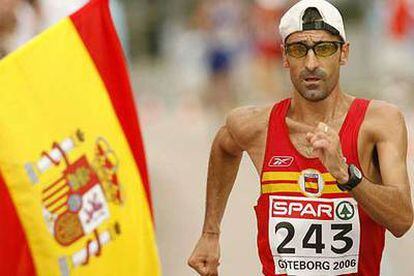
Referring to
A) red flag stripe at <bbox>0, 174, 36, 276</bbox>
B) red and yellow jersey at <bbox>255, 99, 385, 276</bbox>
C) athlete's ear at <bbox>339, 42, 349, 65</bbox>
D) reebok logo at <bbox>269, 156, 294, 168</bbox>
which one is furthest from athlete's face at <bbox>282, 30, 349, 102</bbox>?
red flag stripe at <bbox>0, 174, 36, 276</bbox>

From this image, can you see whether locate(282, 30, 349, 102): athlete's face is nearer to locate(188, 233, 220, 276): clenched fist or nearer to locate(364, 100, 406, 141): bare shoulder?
locate(364, 100, 406, 141): bare shoulder

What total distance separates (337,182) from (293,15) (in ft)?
2.95

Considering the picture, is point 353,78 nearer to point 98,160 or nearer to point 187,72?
point 187,72

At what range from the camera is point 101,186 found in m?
7.68

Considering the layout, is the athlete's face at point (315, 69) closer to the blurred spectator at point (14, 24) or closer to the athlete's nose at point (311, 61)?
the athlete's nose at point (311, 61)

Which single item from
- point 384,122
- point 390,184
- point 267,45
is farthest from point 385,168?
point 267,45

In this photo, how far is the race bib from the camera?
23.3ft

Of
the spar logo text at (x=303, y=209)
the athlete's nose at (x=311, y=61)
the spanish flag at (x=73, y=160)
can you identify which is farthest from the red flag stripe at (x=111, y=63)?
the athlete's nose at (x=311, y=61)

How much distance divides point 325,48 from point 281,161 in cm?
54

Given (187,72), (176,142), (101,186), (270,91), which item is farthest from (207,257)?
(187,72)

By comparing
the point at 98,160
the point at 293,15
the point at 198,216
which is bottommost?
the point at 198,216

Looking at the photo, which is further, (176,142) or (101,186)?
(176,142)

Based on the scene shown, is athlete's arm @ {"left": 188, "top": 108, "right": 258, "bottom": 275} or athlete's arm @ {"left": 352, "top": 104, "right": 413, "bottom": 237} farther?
athlete's arm @ {"left": 188, "top": 108, "right": 258, "bottom": 275}

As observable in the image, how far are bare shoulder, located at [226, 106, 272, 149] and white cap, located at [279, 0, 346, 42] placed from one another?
1.47ft
